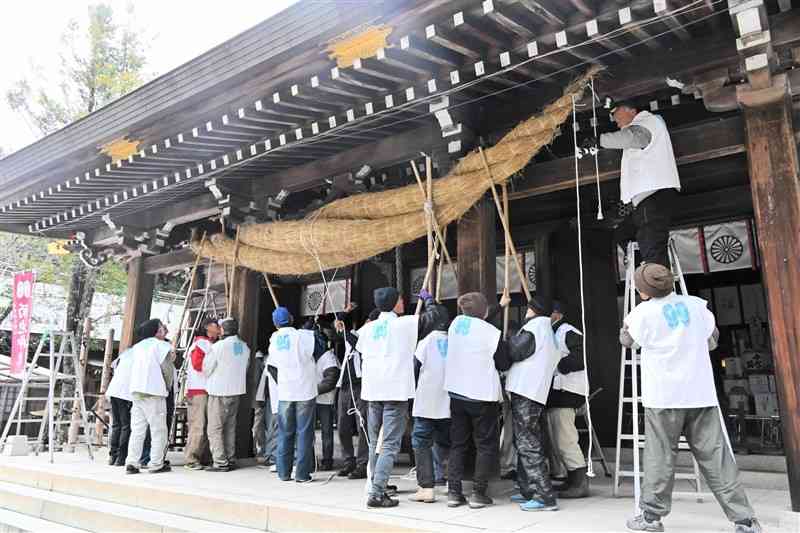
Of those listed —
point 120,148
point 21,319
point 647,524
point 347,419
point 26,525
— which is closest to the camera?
point 647,524

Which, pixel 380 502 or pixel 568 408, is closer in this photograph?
pixel 380 502

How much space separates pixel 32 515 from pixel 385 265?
18.5ft

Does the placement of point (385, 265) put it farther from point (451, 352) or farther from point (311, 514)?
point (311, 514)

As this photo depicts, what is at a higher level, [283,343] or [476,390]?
[283,343]

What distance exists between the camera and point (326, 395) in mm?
6371

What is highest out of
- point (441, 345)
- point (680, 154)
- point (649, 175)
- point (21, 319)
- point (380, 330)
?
point (680, 154)

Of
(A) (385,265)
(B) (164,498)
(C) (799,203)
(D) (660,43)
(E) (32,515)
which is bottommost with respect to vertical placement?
(E) (32,515)

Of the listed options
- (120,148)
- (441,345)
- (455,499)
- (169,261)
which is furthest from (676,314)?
(169,261)

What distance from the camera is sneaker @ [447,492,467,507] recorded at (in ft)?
14.0

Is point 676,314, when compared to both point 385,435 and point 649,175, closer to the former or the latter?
point 649,175

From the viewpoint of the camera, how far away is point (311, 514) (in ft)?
13.4

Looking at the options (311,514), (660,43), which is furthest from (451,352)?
(660,43)

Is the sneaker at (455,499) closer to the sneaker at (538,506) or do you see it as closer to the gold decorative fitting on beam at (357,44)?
the sneaker at (538,506)

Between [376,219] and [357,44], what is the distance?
2.07 meters
